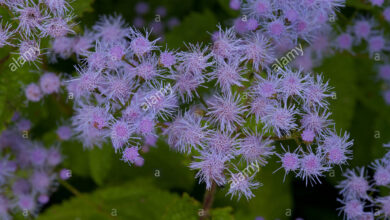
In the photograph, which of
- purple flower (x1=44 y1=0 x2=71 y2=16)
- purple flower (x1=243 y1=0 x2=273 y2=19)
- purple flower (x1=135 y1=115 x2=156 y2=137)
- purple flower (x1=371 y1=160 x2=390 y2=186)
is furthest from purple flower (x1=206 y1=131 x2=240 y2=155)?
purple flower (x1=44 y1=0 x2=71 y2=16)

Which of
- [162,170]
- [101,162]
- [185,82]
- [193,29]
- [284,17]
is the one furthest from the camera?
[162,170]

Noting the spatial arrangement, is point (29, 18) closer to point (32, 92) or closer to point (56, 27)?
point (56, 27)

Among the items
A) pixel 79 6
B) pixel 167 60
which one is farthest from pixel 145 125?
pixel 79 6

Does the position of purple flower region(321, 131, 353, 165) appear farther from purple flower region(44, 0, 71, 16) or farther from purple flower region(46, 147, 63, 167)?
purple flower region(46, 147, 63, 167)

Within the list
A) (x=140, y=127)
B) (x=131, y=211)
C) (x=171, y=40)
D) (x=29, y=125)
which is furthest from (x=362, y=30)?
(x=29, y=125)

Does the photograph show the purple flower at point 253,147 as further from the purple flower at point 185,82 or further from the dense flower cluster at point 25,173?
the dense flower cluster at point 25,173

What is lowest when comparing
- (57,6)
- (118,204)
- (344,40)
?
(118,204)
